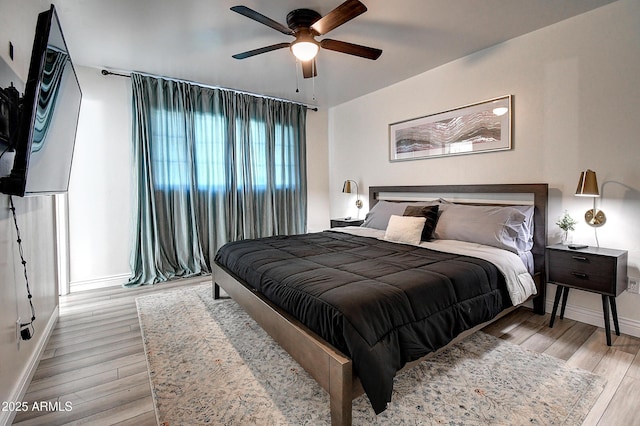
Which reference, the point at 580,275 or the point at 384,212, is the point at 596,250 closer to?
the point at 580,275

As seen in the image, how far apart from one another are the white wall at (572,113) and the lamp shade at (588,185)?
21 cm

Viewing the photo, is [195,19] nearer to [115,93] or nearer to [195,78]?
[195,78]

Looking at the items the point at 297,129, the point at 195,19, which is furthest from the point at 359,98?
the point at 195,19

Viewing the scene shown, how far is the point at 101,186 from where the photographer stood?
3789 mm

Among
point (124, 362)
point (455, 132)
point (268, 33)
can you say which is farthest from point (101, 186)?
point (455, 132)

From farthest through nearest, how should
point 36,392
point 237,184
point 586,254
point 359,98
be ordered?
point 359,98 → point 237,184 → point 586,254 → point 36,392

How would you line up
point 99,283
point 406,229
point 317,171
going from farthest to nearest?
point 317,171 < point 99,283 < point 406,229

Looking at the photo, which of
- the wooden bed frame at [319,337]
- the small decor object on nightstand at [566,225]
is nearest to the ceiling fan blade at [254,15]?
the wooden bed frame at [319,337]

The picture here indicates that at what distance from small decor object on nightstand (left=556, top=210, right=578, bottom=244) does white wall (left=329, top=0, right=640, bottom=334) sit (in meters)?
0.05

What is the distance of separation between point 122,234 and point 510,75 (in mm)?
4855

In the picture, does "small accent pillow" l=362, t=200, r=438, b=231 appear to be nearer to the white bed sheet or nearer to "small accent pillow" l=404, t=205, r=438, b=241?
"small accent pillow" l=404, t=205, r=438, b=241

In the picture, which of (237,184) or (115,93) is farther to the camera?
(237,184)

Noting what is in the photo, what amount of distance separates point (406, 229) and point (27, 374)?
3060mm

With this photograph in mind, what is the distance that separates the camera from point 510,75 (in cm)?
309
